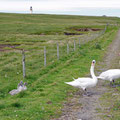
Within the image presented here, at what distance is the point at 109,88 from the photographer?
11.4 metres

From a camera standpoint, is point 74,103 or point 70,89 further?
point 70,89

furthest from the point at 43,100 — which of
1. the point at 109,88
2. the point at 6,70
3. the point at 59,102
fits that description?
the point at 6,70

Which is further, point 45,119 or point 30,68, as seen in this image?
point 30,68

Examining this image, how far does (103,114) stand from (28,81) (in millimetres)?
6392

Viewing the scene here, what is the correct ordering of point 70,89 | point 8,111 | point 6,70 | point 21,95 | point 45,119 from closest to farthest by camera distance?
point 45,119 < point 8,111 < point 21,95 < point 70,89 < point 6,70

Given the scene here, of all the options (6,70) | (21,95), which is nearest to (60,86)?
(21,95)

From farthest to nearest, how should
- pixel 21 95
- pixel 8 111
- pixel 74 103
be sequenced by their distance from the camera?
pixel 21 95 < pixel 74 103 < pixel 8 111

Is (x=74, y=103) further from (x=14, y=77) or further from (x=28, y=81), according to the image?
(x=14, y=77)

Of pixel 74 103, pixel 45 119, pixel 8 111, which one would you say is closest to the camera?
pixel 45 119

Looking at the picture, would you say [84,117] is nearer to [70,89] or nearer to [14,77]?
[70,89]

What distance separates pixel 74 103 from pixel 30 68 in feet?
28.6

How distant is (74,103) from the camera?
9.23 metres

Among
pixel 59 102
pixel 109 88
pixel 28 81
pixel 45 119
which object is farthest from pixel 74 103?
pixel 28 81

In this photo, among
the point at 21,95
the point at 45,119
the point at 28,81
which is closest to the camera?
the point at 45,119
